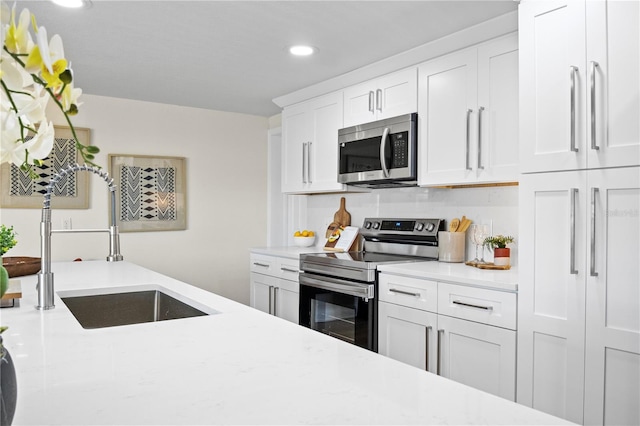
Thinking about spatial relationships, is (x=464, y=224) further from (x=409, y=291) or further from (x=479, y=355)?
(x=479, y=355)

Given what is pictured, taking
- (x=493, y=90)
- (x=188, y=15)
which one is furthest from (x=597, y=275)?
(x=188, y=15)

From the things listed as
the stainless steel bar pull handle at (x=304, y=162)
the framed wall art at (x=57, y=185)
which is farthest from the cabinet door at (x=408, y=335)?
the framed wall art at (x=57, y=185)

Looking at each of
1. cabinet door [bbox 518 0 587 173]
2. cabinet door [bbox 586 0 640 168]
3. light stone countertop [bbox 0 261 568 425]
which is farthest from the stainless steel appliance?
light stone countertop [bbox 0 261 568 425]

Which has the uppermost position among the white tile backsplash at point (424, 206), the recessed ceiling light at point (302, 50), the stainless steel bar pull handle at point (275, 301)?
the recessed ceiling light at point (302, 50)

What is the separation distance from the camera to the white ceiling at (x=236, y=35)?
99.2 inches

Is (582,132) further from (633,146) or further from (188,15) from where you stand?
(188,15)

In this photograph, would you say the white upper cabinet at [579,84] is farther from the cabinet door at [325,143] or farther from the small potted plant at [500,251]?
the cabinet door at [325,143]

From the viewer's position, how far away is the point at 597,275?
6.43ft

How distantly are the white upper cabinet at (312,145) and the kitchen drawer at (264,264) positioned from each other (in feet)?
2.11

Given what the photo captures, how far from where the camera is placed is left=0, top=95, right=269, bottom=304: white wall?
14.3ft

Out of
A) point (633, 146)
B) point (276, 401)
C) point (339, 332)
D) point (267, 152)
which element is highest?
point (267, 152)

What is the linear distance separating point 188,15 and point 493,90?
1696 mm

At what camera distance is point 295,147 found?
434cm

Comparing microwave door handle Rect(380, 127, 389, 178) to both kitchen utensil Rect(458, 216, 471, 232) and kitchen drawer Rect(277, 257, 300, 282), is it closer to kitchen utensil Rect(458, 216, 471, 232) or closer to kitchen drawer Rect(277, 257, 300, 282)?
kitchen utensil Rect(458, 216, 471, 232)
